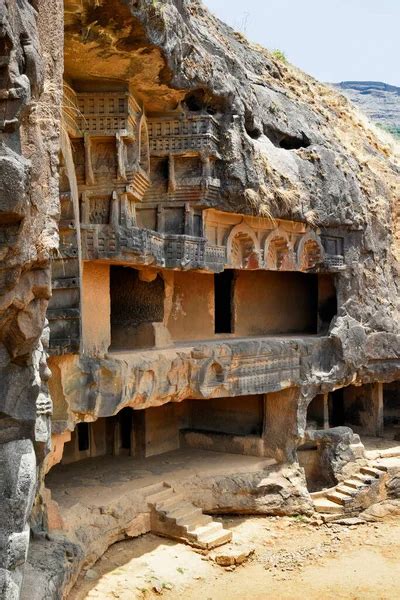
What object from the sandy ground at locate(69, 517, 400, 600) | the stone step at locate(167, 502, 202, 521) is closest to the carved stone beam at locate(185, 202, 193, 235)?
the stone step at locate(167, 502, 202, 521)

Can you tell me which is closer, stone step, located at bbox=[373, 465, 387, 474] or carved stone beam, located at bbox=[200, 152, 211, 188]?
carved stone beam, located at bbox=[200, 152, 211, 188]

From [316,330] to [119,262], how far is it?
6282mm

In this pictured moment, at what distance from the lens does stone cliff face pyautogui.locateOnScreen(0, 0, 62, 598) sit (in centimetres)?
387

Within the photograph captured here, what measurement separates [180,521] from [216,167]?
5.25m

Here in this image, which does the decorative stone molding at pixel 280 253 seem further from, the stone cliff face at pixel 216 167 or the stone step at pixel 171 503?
the stone step at pixel 171 503

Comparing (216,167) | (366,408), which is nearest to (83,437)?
(216,167)

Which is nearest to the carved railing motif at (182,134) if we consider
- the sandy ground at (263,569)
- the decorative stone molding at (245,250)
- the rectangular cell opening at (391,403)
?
the decorative stone molding at (245,250)

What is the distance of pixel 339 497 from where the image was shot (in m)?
10.7

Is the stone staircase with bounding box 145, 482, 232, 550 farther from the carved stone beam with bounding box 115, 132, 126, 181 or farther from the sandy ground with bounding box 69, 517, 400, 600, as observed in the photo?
the carved stone beam with bounding box 115, 132, 126, 181

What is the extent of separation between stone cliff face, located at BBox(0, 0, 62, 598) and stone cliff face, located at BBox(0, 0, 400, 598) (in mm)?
10

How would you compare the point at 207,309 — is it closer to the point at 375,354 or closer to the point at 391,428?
the point at 375,354

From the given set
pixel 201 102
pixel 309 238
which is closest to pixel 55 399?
pixel 201 102

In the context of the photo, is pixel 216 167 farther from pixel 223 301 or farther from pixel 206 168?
pixel 223 301

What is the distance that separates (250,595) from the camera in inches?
311
